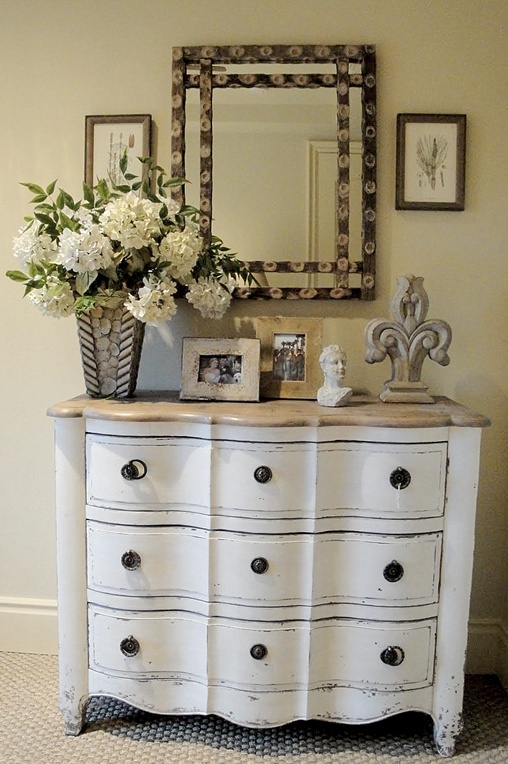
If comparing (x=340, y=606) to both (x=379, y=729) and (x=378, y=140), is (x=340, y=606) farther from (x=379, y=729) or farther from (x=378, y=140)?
(x=378, y=140)

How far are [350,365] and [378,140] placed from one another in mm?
760

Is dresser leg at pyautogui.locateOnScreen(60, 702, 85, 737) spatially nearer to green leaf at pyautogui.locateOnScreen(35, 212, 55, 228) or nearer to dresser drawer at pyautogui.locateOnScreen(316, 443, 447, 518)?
dresser drawer at pyautogui.locateOnScreen(316, 443, 447, 518)

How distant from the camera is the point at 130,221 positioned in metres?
1.79

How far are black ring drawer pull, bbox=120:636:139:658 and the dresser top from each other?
2.09 ft

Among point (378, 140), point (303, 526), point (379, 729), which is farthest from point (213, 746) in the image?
point (378, 140)

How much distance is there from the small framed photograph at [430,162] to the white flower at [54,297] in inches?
44.0

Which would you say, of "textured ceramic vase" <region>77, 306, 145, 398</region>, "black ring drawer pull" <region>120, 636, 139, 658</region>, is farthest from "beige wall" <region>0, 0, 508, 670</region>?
"black ring drawer pull" <region>120, 636, 139, 658</region>

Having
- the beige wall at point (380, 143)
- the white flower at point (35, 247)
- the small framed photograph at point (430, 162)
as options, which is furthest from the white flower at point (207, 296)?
the small framed photograph at point (430, 162)

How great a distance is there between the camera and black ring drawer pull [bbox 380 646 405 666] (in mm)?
1802

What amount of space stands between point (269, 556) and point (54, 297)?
0.95 m

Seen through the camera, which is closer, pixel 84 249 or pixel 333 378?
pixel 84 249

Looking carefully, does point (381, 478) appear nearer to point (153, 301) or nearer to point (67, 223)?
point (153, 301)

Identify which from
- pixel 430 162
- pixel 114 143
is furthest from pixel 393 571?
pixel 114 143

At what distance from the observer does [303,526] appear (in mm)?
1768
